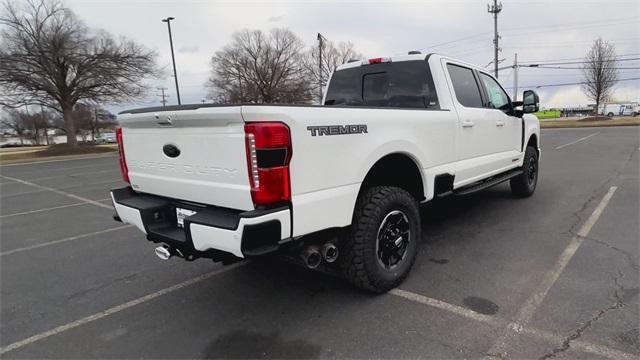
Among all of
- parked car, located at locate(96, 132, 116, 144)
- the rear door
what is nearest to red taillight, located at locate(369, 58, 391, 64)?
the rear door

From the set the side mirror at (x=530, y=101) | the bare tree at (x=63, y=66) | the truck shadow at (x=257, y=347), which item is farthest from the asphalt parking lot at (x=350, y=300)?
the bare tree at (x=63, y=66)

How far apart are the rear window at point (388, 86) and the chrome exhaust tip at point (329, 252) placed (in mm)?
2013

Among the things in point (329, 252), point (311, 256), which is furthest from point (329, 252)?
point (311, 256)

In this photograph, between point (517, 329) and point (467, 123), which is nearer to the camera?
point (517, 329)

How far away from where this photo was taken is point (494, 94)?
5434mm

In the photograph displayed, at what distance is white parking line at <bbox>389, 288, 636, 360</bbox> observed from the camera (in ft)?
8.19

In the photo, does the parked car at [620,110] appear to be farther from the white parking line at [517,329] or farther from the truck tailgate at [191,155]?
the truck tailgate at [191,155]

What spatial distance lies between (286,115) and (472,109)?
2.86 metres

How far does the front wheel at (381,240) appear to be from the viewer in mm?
3027

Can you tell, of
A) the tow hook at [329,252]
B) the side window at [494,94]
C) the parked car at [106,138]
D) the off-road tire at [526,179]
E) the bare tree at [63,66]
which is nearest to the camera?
the tow hook at [329,252]

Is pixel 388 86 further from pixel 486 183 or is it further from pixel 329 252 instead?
pixel 329 252

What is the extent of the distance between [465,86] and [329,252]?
2881 mm

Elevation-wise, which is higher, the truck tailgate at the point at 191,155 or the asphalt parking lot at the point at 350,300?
the truck tailgate at the point at 191,155

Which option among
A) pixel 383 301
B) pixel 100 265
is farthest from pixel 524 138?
pixel 100 265
